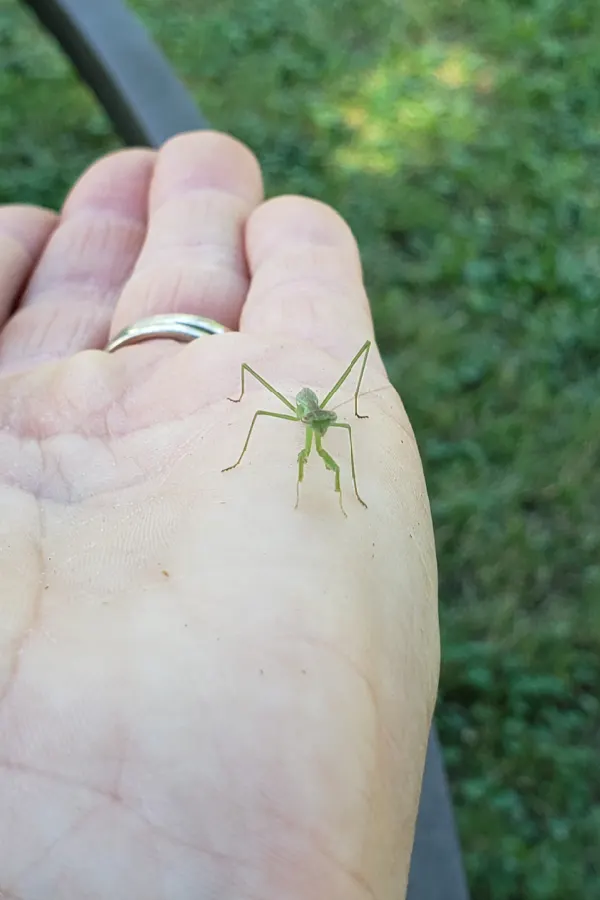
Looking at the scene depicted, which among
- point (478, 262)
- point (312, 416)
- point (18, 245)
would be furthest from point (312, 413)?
point (478, 262)

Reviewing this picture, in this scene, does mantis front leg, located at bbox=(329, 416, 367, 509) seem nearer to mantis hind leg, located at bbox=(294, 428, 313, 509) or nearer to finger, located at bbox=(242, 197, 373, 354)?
mantis hind leg, located at bbox=(294, 428, 313, 509)

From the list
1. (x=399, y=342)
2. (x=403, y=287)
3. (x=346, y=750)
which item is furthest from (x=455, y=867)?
(x=403, y=287)

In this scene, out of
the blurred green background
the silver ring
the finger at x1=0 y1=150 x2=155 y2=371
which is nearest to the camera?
the silver ring

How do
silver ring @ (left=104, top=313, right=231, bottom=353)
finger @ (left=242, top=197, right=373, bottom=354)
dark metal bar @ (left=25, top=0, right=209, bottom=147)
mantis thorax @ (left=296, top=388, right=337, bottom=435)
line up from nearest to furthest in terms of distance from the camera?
mantis thorax @ (left=296, top=388, right=337, bottom=435) → finger @ (left=242, top=197, right=373, bottom=354) → silver ring @ (left=104, top=313, right=231, bottom=353) → dark metal bar @ (left=25, top=0, right=209, bottom=147)

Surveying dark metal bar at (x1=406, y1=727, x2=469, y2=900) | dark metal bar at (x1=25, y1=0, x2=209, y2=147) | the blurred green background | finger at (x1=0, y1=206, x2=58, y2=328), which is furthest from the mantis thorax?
the blurred green background

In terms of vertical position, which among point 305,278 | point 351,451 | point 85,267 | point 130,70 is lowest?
point 85,267

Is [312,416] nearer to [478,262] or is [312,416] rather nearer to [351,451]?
[351,451]

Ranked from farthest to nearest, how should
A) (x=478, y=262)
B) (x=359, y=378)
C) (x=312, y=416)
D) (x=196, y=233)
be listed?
(x=478, y=262) → (x=196, y=233) → (x=359, y=378) → (x=312, y=416)

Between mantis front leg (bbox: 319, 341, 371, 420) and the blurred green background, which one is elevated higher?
mantis front leg (bbox: 319, 341, 371, 420)
